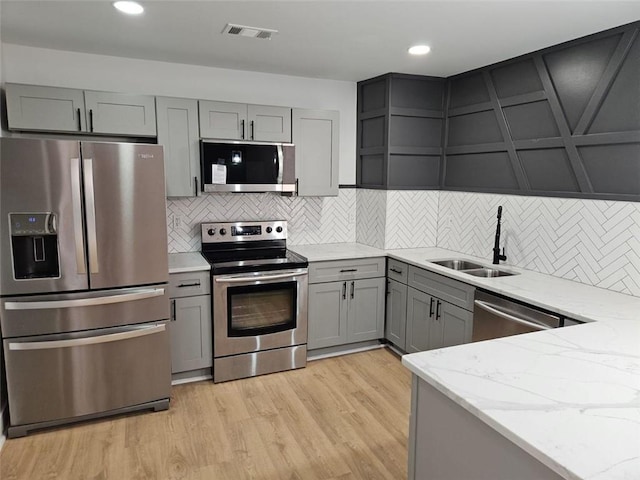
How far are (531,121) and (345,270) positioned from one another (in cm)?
181

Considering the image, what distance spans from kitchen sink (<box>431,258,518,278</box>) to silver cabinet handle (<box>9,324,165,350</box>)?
7.38 ft

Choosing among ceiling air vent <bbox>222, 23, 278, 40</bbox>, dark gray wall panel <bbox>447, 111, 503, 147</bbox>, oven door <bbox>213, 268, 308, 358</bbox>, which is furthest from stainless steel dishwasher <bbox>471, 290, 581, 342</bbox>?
ceiling air vent <bbox>222, 23, 278, 40</bbox>

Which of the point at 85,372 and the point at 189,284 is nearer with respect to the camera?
the point at 85,372

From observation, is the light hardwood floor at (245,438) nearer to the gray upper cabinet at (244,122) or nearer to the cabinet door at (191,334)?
the cabinet door at (191,334)

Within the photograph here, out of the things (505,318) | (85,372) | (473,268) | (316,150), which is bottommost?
(85,372)

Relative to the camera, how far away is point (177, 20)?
2.53 meters

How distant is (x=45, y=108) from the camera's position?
2885mm

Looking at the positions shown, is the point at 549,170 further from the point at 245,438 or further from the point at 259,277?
the point at 245,438

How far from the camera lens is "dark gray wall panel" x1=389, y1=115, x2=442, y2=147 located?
149 inches

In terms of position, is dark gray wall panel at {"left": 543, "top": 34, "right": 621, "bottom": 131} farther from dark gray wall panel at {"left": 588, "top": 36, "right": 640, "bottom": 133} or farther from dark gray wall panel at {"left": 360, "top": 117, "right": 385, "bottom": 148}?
dark gray wall panel at {"left": 360, "top": 117, "right": 385, "bottom": 148}

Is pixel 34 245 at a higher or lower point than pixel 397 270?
higher

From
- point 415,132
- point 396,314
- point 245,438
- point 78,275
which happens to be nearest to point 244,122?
point 415,132

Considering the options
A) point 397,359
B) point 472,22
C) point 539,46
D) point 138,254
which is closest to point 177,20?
point 138,254

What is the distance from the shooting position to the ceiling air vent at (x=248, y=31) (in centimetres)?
263
